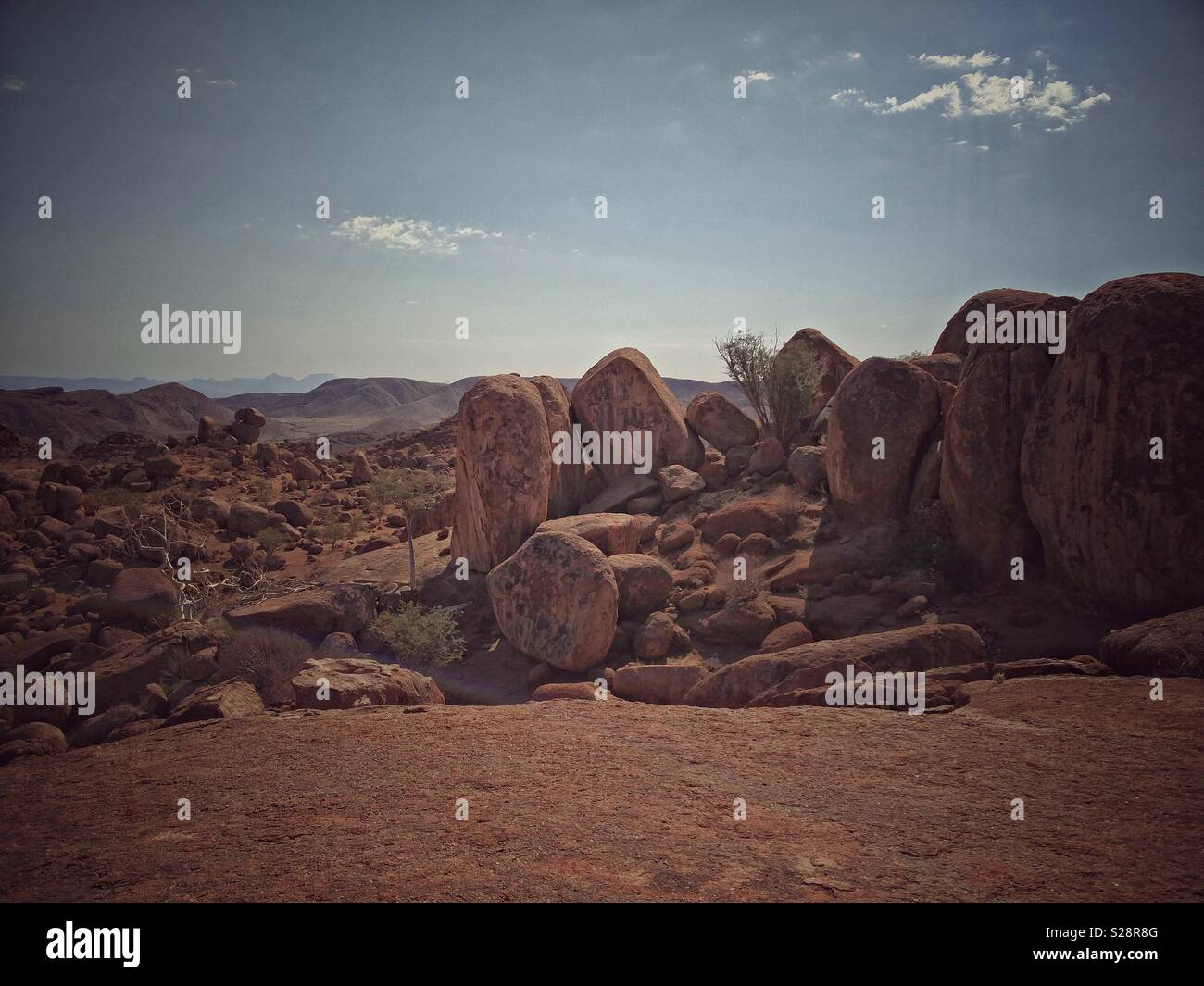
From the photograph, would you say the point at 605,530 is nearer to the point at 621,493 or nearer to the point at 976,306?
the point at 621,493

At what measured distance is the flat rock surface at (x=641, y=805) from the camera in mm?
3533

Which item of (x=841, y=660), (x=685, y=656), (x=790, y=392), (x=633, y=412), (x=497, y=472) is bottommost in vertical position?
(x=685, y=656)

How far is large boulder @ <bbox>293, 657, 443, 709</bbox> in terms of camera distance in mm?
7527

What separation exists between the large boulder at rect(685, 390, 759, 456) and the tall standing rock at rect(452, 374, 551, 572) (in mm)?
6137

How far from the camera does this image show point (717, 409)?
19.1 meters

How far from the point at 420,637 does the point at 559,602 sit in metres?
2.55

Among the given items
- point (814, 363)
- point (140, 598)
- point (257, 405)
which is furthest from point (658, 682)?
point (257, 405)

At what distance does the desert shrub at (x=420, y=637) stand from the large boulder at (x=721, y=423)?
1012 cm

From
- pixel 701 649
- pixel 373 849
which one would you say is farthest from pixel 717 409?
pixel 373 849

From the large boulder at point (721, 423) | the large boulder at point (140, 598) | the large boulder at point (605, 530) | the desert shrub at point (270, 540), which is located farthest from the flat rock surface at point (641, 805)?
the desert shrub at point (270, 540)

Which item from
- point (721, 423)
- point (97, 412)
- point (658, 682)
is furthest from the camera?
point (97, 412)

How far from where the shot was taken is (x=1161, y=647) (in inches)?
262
